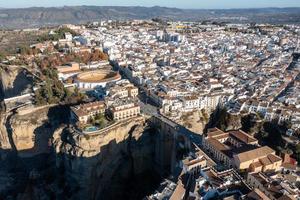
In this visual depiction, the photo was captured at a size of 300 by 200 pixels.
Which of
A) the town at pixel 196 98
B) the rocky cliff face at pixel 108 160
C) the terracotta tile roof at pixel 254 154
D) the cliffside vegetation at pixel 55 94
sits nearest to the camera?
the town at pixel 196 98

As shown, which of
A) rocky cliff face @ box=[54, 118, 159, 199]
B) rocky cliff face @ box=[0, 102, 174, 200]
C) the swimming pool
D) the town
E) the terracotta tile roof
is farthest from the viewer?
the swimming pool

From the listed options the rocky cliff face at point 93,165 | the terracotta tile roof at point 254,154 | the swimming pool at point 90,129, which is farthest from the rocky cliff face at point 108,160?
the terracotta tile roof at point 254,154

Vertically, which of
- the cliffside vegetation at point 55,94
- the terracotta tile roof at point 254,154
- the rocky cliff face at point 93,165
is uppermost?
the terracotta tile roof at point 254,154

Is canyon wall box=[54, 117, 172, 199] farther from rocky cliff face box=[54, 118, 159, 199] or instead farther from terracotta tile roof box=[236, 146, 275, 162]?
terracotta tile roof box=[236, 146, 275, 162]

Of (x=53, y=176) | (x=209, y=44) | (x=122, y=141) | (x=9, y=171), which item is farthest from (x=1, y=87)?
(x=209, y=44)

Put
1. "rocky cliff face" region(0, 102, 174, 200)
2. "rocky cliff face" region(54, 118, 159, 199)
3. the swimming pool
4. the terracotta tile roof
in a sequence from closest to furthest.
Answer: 1. the terracotta tile roof
2. "rocky cliff face" region(54, 118, 159, 199)
3. "rocky cliff face" region(0, 102, 174, 200)
4. the swimming pool

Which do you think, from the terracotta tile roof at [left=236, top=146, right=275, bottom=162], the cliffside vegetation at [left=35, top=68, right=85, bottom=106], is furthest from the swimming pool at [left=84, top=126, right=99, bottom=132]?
the terracotta tile roof at [left=236, top=146, right=275, bottom=162]

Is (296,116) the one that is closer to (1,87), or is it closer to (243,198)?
(243,198)

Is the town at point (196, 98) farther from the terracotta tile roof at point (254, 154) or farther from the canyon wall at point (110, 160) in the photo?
the canyon wall at point (110, 160)
